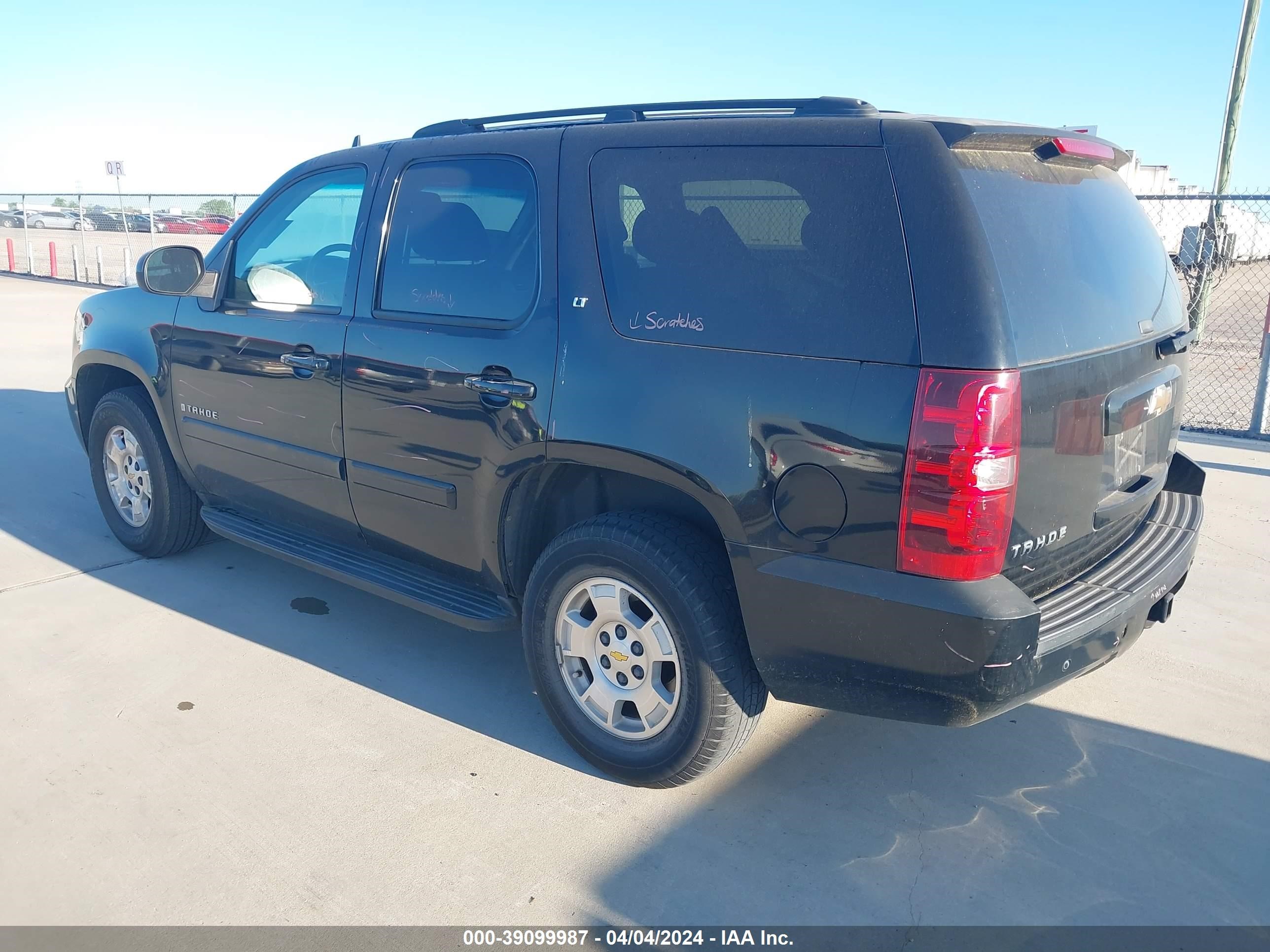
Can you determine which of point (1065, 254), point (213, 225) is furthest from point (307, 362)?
point (213, 225)

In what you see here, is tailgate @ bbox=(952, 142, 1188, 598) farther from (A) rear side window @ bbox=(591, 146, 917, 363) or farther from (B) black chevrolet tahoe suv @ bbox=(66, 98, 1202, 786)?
(A) rear side window @ bbox=(591, 146, 917, 363)

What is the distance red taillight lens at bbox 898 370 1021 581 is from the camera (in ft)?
7.84

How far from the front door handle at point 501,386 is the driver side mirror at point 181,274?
177 cm

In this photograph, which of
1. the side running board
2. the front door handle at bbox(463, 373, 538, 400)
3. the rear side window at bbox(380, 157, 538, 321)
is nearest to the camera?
the front door handle at bbox(463, 373, 538, 400)

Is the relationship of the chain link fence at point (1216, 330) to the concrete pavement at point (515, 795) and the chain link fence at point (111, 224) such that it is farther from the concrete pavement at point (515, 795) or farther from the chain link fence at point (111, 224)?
the chain link fence at point (111, 224)

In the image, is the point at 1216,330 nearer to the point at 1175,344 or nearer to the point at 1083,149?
the point at 1175,344

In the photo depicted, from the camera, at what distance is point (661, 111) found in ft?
10.6

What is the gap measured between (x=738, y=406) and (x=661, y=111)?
116cm

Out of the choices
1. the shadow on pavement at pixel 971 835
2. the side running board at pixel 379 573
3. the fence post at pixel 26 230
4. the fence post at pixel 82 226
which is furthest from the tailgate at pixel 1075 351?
the fence post at pixel 26 230

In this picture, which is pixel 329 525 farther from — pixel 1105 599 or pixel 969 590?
pixel 1105 599

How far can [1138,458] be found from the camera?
10.2ft

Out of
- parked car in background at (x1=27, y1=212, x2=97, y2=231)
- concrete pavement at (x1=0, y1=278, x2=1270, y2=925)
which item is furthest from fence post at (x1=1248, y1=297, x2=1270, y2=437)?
parked car in background at (x1=27, y1=212, x2=97, y2=231)

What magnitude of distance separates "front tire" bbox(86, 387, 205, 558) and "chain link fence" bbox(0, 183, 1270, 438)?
2.66 m

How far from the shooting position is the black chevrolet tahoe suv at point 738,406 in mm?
2479
